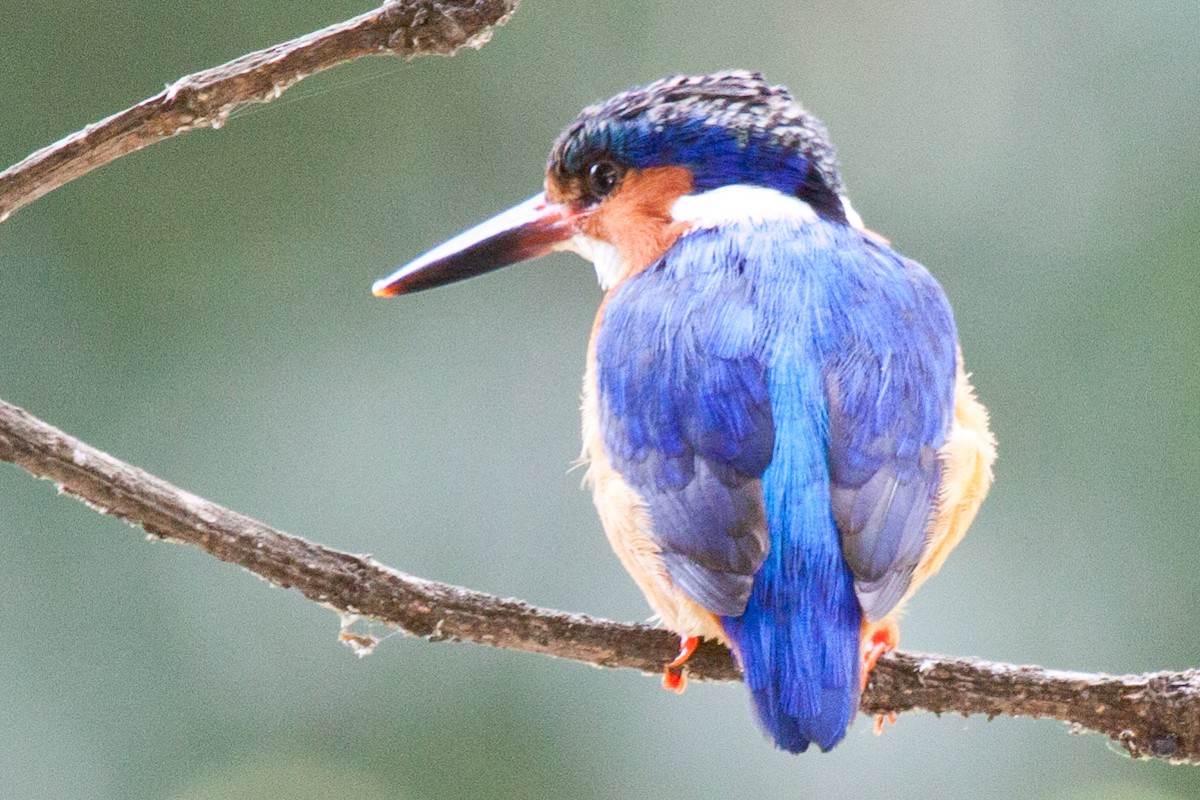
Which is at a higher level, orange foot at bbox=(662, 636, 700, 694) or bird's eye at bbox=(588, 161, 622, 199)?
bird's eye at bbox=(588, 161, 622, 199)

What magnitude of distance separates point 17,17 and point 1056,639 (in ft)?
6.50

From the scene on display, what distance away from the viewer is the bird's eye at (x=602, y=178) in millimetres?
1962

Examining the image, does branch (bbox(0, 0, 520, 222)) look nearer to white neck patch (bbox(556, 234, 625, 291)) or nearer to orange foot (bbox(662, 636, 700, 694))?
white neck patch (bbox(556, 234, 625, 291))

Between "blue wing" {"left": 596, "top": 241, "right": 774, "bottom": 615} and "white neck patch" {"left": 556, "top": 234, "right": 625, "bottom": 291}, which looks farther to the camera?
"white neck patch" {"left": 556, "top": 234, "right": 625, "bottom": 291}

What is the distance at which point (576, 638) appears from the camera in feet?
5.55

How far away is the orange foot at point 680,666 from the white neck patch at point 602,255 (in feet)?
1.66

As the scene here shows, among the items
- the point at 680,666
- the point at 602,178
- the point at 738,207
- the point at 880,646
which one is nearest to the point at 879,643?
the point at 880,646

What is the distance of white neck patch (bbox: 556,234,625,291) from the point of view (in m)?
2.00

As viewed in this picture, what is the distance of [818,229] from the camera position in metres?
1.83

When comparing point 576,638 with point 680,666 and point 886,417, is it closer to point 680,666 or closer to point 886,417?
point 680,666

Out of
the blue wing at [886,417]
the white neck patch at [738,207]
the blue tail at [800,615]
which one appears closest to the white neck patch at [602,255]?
the white neck patch at [738,207]

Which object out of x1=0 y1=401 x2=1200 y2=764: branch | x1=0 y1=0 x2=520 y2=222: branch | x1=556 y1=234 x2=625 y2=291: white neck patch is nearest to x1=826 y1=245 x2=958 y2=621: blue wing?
x1=0 y1=401 x2=1200 y2=764: branch

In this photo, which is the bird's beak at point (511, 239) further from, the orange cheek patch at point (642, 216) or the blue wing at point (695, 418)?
the blue wing at point (695, 418)

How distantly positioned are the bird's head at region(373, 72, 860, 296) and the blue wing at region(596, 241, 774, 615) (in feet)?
0.46
